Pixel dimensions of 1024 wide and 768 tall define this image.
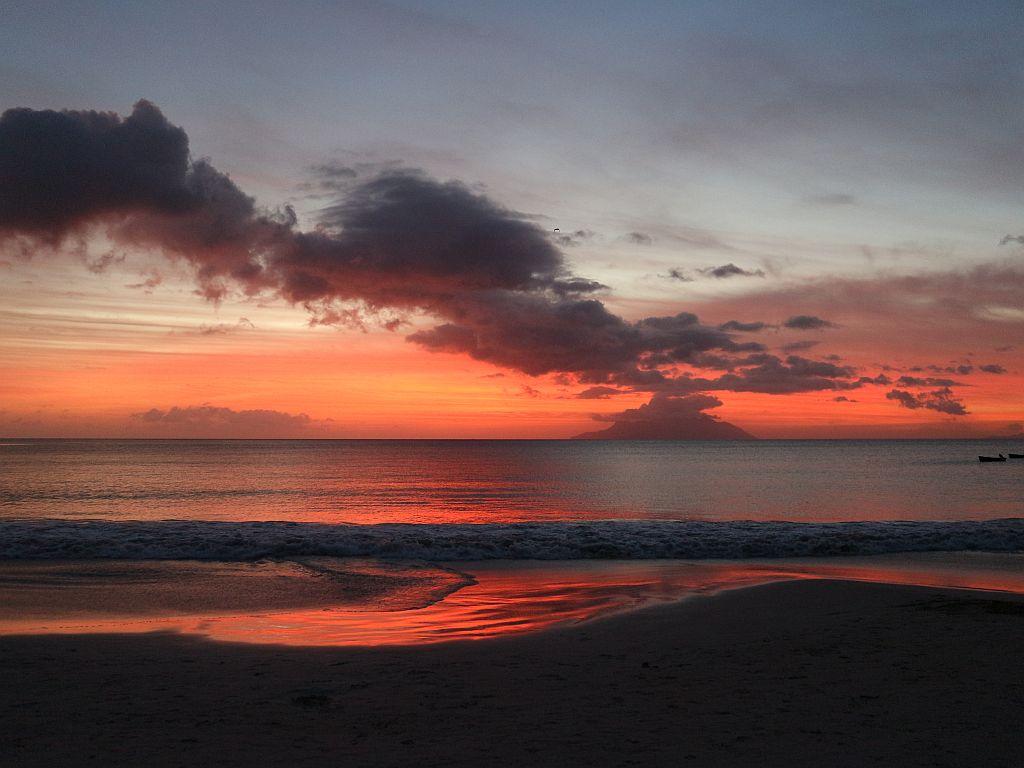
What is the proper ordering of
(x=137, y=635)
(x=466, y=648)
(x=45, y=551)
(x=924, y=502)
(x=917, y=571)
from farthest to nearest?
(x=924, y=502), (x=45, y=551), (x=917, y=571), (x=137, y=635), (x=466, y=648)

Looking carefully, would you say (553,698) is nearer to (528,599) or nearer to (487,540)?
(528,599)

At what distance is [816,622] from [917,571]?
10439 millimetres

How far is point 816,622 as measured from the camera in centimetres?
1328

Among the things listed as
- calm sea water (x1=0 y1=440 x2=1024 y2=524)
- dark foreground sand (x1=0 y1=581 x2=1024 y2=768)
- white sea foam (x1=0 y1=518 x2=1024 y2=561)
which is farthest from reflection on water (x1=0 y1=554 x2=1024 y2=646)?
calm sea water (x1=0 y1=440 x2=1024 y2=524)

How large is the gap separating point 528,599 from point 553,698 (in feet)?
26.1

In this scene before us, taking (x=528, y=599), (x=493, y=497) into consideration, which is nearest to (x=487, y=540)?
(x=528, y=599)

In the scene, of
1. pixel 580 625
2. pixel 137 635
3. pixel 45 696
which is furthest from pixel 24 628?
pixel 580 625

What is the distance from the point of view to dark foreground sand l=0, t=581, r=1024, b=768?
23.9ft

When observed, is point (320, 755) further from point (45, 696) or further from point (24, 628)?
point (24, 628)

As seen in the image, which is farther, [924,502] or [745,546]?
[924,502]

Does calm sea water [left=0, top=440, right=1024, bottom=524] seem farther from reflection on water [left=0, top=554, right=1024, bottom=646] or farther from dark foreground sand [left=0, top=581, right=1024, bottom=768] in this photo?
dark foreground sand [left=0, top=581, right=1024, bottom=768]

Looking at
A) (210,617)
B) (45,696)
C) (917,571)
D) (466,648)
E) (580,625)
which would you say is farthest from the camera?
(917,571)

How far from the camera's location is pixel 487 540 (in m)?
26.9

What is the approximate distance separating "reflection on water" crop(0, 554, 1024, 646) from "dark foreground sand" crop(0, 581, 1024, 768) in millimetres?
996
